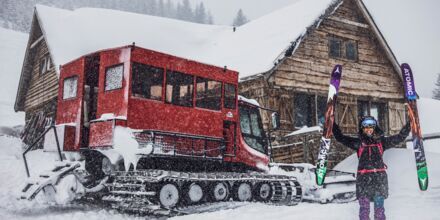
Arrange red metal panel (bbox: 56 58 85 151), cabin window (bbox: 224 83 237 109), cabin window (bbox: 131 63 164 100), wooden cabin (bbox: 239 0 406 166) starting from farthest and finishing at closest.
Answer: wooden cabin (bbox: 239 0 406 166)
cabin window (bbox: 224 83 237 109)
red metal panel (bbox: 56 58 85 151)
cabin window (bbox: 131 63 164 100)

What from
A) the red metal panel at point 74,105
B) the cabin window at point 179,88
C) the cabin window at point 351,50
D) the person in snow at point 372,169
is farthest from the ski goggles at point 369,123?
the cabin window at point 351,50

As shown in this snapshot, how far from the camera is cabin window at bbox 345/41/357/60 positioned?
61.8ft

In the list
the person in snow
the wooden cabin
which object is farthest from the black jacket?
the wooden cabin

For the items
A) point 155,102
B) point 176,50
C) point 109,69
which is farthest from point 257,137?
point 176,50

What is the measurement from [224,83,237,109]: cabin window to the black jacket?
450 cm

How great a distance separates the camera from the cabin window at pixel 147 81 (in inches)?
314

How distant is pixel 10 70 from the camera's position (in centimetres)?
2991

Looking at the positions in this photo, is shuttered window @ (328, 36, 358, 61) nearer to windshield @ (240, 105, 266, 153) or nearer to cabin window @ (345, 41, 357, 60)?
cabin window @ (345, 41, 357, 60)

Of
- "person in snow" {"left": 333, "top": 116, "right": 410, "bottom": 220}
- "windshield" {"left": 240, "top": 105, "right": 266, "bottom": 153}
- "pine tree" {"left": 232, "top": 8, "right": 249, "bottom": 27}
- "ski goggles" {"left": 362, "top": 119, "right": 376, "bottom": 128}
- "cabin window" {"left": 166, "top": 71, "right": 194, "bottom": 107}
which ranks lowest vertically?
"person in snow" {"left": 333, "top": 116, "right": 410, "bottom": 220}

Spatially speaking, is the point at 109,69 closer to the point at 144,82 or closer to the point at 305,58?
the point at 144,82

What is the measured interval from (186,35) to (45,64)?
8095 millimetres

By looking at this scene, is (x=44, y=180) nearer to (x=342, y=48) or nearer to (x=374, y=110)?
(x=342, y=48)

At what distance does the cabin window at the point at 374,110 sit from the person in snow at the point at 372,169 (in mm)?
13661

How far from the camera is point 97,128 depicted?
8023mm
